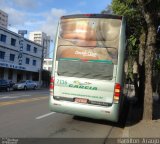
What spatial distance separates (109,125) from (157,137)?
123 inches

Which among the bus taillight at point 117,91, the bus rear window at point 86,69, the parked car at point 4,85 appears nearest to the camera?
the bus taillight at point 117,91

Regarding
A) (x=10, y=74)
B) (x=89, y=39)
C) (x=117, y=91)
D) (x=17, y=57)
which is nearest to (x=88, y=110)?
(x=117, y=91)

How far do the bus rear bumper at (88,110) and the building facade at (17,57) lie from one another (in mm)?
38087

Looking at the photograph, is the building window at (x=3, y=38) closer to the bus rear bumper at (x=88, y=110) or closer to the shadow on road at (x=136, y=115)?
the shadow on road at (x=136, y=115)

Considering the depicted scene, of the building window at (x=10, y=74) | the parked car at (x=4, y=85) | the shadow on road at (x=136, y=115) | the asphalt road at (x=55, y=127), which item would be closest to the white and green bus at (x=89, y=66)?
the asphalt road at (x=55, y=127)

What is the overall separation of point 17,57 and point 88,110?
151 ft

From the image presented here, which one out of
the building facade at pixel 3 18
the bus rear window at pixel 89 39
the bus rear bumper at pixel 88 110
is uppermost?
the building facade at pixel 3 18

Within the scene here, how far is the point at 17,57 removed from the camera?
55219mm

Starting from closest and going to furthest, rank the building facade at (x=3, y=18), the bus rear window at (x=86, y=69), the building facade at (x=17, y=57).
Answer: the bus rear window at (x=86, y=69), the building facade at (x=17, y=57), the building facade at (x=3, y=18)

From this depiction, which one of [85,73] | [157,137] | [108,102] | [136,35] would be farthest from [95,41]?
[136,35]

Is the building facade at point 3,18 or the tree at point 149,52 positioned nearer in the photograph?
the tree at point 149,52

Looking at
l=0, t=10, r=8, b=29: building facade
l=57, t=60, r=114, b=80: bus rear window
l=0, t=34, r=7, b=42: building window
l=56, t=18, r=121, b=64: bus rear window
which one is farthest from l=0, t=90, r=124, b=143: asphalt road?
l=0, t=10, r=8, b=29: building facade

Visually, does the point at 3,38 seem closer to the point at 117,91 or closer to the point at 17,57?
the point at 17,57

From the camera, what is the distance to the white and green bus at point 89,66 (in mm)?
10570
